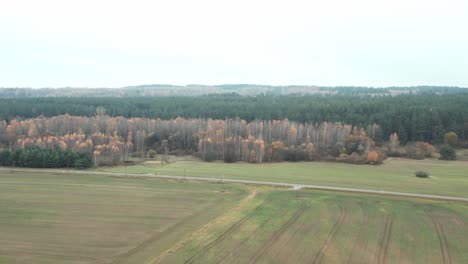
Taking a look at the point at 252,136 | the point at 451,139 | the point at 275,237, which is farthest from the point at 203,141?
the point at 451,139

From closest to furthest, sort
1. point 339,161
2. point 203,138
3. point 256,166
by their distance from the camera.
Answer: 1. point 256,166
2. point 339,161
3. point 203,138

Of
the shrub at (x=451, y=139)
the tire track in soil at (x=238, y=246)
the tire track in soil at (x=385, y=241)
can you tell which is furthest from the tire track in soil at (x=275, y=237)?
the shrub at (x=451, y=139)

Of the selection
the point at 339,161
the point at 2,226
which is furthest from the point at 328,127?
the point at 2,226

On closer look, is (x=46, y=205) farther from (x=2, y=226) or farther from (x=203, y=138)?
(x=203, y=138)

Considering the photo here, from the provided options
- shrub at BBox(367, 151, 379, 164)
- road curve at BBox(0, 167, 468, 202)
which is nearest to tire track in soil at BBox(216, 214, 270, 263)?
road curve at BBox(0, 167, 468, 202)

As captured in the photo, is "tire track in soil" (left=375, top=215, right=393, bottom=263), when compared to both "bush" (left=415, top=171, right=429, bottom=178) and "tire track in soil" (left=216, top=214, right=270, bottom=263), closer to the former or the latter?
"tire track in soil" (left=216, top=214, right=270, bottom=263)

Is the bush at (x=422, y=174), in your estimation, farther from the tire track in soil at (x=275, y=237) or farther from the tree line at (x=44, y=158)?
A: the tree line at (x=44, y=158)
